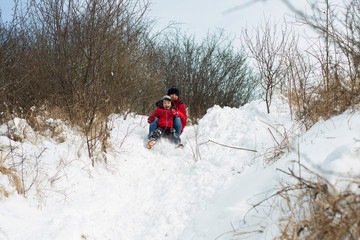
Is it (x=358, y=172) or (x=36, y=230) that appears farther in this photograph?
(x=36, y=230)

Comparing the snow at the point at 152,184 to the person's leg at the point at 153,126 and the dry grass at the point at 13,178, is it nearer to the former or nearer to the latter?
the dry grass at the point at 13,178

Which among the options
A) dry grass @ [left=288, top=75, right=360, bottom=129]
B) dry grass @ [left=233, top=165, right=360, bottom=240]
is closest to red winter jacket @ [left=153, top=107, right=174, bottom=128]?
dry grass @ [left=288, top=75, right=360, bottom=129]

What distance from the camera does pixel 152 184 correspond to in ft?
10.8

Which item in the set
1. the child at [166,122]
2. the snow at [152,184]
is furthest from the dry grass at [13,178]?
the child at [166,122]

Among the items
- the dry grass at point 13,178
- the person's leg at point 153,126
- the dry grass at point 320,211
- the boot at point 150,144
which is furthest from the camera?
the person's leg at point 153,126

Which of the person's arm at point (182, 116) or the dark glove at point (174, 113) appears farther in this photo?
the person's arm at point (182, 116)

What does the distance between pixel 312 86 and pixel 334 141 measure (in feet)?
6.37

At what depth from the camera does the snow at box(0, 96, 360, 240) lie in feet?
5.77

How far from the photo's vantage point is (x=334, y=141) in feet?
5.64

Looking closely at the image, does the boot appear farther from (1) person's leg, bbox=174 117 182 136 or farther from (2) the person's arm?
(2) the person's arm

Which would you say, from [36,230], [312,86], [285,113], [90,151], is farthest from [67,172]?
[285,113]

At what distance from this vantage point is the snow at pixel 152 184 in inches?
69.3

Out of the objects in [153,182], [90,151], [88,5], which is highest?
[88,5]

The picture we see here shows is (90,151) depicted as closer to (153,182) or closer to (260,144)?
(153,182)
